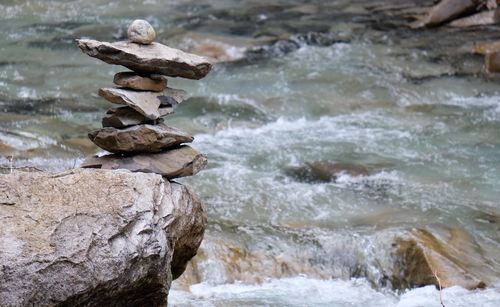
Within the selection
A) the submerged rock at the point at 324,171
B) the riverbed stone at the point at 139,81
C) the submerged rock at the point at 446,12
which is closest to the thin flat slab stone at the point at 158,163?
the riverbed stone at the point at 139,81

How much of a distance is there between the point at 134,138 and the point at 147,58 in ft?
1.58

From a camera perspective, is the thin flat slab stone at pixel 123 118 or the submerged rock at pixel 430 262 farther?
the submerged rock at pixel 430 262

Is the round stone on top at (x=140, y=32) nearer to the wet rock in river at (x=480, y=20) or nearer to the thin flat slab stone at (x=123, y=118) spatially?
the thin flat slab stone at (x=123, y=118)

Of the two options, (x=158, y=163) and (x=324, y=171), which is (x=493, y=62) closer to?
(x=324, y=171)

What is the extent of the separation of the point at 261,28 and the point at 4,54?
445cm

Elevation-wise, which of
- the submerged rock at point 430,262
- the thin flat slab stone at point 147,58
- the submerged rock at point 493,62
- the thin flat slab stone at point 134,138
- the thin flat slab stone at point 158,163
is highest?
the thin flat slab stone at point 147,58

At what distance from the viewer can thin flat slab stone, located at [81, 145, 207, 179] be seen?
4.97 meters

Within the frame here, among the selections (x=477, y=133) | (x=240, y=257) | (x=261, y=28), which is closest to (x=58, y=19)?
(x=261, y=28)

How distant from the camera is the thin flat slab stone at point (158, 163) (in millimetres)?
4973

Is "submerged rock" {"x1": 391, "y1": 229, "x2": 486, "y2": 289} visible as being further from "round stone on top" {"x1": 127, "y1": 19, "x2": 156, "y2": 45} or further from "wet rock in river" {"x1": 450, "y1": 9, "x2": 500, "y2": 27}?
"wet rock in river" {"x1": 450, "y1": 9, "x2": 500, "y2": 27}

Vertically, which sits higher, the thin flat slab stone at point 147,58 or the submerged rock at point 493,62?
the thin flat slab stone at point 147,58

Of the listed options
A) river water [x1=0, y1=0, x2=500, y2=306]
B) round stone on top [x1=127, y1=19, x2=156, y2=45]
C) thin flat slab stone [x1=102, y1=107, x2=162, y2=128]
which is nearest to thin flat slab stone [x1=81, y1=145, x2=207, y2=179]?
thin flat slab stone [x1=102, y1=107, x2=162, y2=128]

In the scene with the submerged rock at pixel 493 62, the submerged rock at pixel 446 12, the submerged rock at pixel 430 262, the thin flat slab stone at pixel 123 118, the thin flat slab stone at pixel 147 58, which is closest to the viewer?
the thin flat slab stone at pixel 147 58

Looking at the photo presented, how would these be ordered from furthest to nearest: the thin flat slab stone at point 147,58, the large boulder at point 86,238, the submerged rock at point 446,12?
the submerged rock at point 446,12
the thin flat slab stone at point 147,58
the large boulder at point 86,238
